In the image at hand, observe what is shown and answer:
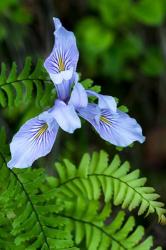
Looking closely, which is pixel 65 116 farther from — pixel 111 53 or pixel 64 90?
pixel 111 53

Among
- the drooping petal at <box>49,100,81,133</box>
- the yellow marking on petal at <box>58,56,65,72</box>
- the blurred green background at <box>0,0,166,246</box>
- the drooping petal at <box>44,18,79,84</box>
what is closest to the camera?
the drooping petal at <box>49,100,81,133</box>

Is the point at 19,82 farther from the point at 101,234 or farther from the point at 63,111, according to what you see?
the point at 101,234

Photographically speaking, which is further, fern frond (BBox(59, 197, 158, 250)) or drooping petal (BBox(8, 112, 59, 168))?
fern frond (BBox(59, 197, 158, 250))

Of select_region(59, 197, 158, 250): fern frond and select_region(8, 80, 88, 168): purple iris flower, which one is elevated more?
select_region(8, 80, 88, 168): purple iris flower

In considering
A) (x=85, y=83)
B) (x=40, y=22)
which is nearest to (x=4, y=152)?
(x=85, y=83)

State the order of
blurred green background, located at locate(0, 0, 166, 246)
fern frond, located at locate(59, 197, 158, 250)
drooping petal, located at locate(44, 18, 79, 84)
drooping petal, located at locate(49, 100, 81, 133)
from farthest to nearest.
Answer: blurred green background, located at locate(0, 0, 166, 246) < fern frond, located at locate(59, 197, 158, 250) < drooping petal, located at locate(44, 18, 79, 84) < drooping petal, located at locate(49, 100, 81, 133)

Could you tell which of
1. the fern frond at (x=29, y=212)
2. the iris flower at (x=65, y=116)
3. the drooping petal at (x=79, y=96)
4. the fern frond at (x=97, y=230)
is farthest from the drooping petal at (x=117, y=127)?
the fern frond at (x=97, y=230)

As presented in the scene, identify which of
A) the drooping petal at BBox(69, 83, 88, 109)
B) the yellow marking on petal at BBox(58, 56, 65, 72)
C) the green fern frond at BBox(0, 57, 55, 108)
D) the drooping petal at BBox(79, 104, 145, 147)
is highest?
the yellow marking on petal at BBox(58, 56, 65, 72)

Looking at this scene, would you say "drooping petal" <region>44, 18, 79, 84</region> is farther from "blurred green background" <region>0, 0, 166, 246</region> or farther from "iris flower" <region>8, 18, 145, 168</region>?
"blurred green background" <region>0, 0, 166, 246</region>

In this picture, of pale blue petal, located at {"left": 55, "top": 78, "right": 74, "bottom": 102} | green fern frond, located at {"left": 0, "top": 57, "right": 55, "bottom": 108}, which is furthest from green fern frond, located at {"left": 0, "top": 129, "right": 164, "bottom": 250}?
pale blue petal, located at {"left": 55, "top": 78, "right": 74, "bottom": 102}
